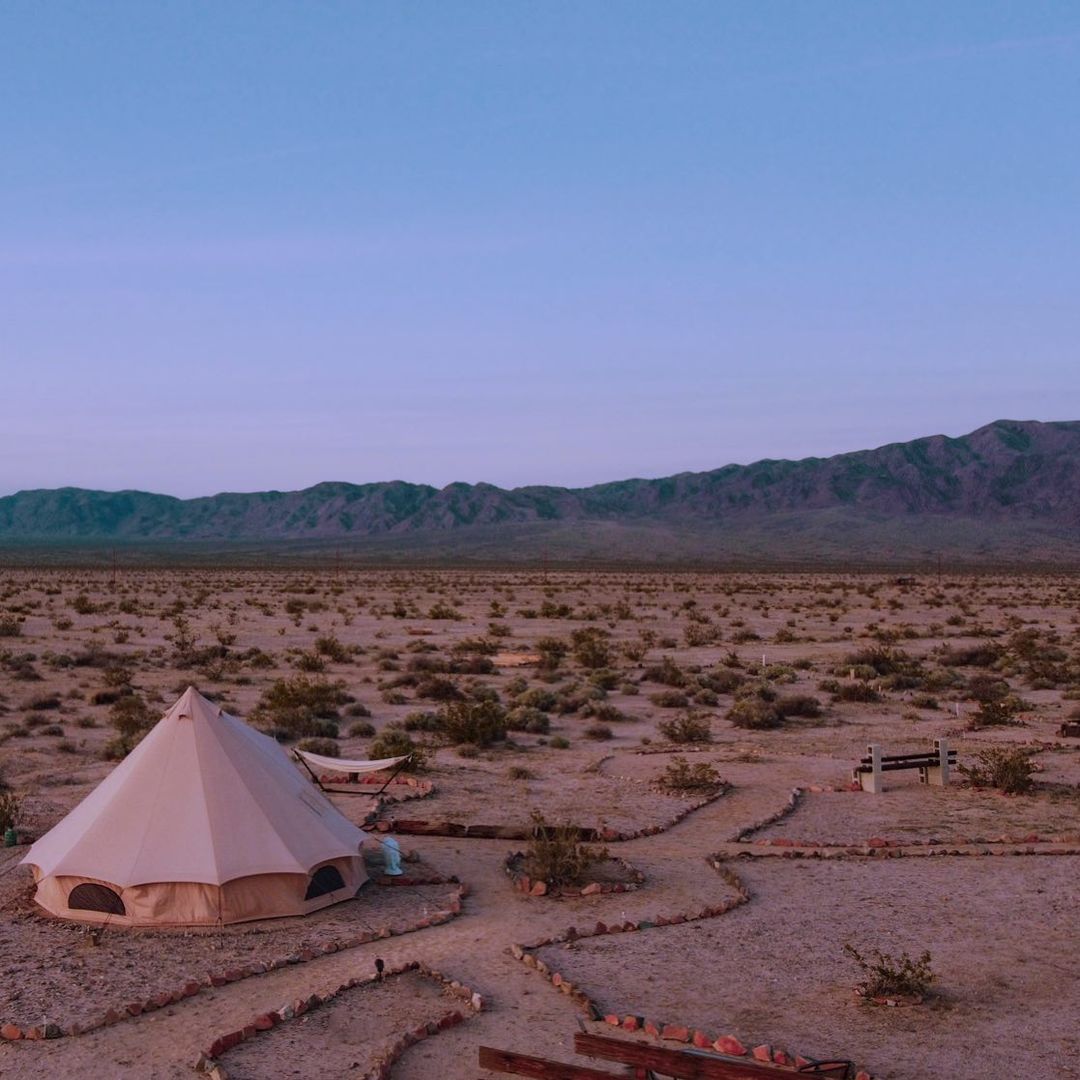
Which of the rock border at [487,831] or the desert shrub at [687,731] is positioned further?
the desert shrub at [687,731]

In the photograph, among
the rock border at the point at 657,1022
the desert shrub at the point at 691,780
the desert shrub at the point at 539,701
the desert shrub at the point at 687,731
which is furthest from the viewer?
the desert shrub at the point at 539,701

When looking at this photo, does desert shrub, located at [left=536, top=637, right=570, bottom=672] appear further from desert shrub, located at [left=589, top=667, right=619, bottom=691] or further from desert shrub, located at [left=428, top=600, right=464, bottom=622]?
desert shrub, located at [left=428, top=600, right=464, bottom=622]

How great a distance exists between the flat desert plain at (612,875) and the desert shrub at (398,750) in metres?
0.15

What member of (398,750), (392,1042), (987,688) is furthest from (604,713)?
(392,1042)

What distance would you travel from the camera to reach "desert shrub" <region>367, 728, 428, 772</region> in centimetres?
2012

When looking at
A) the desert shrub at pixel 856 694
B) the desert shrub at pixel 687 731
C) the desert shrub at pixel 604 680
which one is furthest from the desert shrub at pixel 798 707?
the desert shrub at pixel 604 680

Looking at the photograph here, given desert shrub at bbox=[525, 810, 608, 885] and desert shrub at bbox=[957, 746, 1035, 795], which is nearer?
desert shrub at bbox=[525, 810, 608, 885]

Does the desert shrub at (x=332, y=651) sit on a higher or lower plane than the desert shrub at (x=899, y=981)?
higher

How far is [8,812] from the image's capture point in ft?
51.9

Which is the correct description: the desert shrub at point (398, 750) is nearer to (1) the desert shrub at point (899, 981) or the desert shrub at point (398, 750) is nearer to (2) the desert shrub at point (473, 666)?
(1) the desert shrub at point (899, 981)

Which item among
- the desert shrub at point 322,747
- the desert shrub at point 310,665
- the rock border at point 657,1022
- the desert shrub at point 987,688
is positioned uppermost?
the desert shrub at point 310,665

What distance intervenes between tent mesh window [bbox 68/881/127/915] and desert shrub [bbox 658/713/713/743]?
1378 cm

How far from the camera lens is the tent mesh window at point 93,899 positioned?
12.3m

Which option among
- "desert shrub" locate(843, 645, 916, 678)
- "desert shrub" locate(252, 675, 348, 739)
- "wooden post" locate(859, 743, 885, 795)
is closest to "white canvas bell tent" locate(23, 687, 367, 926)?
"wooden post" locate(859, 743, 885, 795)
